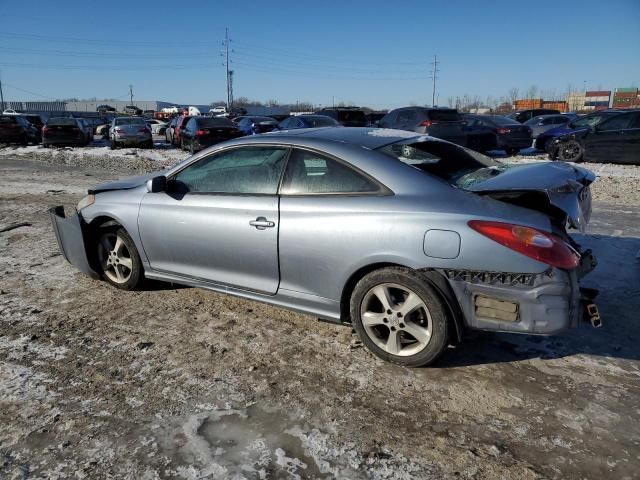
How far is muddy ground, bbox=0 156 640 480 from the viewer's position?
2451 millimetres

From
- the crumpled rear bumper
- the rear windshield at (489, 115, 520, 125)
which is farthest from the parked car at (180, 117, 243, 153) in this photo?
the crumpled rear bumper

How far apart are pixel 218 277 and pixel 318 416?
1573mm

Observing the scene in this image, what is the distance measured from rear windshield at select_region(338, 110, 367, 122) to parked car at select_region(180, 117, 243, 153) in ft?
14.4

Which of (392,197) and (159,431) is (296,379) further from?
(392,197)

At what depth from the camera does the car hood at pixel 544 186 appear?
3.04 metres

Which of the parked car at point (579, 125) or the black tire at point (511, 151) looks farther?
the black tire at point (511, 151)

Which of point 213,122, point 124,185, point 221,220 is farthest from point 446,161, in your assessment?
point 213,122

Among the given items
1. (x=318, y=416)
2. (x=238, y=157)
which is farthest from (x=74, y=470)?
(x=238, y=157)

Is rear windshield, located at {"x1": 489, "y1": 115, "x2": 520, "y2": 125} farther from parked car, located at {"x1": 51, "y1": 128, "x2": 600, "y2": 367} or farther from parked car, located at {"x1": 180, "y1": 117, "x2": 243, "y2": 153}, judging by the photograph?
parked car, located at {"x1": 51, "y1": 128, "x2": 600, "y2": 367}

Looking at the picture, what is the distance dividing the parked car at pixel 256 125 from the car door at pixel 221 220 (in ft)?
50.3

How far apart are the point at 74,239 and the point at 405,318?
3.34m

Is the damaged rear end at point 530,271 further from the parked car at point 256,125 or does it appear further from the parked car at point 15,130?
the parked car at point 15,130

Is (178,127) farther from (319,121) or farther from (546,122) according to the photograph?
(546,122)

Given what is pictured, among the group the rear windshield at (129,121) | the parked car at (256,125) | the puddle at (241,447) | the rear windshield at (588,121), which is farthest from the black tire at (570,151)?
the rear windshield at (129,121)
